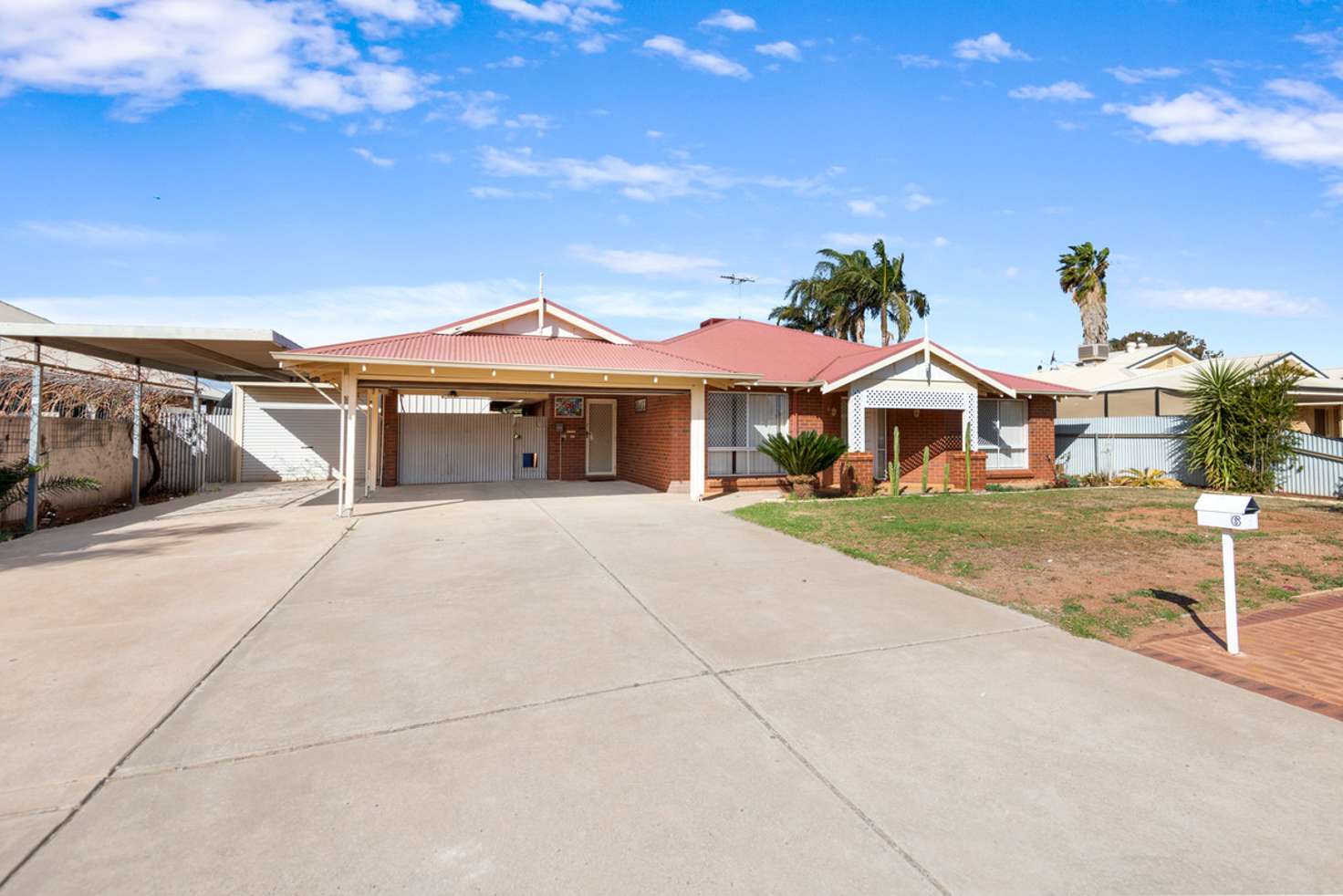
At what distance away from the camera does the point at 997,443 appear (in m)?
17.7

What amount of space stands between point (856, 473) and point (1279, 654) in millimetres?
→ 10206

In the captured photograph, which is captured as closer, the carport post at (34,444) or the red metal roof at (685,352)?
the carport post at (34,444)

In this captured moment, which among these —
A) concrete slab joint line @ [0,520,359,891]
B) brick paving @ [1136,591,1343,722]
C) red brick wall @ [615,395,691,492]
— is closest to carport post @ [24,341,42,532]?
concrete slab joint line @ [0,520,359,891]

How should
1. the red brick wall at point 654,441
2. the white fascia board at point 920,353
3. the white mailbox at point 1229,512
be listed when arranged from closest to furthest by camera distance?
the white mailbox at point 1229,512 → the white fascia board at point 920,353 → the red brick wall at point 654,441

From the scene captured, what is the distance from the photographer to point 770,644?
4.62 metres

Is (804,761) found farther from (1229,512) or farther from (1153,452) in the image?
(1153,452)

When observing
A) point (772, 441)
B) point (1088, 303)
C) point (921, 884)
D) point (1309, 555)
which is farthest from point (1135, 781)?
point (1088, 303)

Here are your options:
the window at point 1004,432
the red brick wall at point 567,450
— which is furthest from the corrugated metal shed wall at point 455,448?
the window at point 1004,432

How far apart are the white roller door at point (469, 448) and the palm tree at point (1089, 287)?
81.2 feet

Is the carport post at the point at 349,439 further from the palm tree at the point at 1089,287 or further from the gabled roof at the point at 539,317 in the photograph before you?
the palm tree at the point at 1089,287

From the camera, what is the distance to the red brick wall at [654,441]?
14.7 metres

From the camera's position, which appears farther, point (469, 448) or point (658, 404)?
point (469, 448)

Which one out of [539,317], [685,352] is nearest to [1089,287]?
[685,352]

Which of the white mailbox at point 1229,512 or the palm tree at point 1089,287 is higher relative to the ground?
the palm tree at point 1089,287
